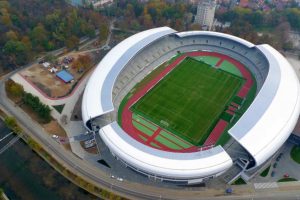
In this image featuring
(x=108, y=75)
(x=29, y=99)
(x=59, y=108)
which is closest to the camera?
(x=108, y=75)

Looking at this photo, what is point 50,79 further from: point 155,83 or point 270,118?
point 270,118

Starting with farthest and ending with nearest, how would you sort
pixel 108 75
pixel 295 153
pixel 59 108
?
pixel 59 108 < pixel 108 75 < pixel 295 153

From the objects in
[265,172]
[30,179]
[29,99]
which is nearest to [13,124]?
[29,99]

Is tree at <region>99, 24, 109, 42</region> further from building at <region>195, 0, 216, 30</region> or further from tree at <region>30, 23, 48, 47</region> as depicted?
building at <region>195, 0, 216, 30</region>

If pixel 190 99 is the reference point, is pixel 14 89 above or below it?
above

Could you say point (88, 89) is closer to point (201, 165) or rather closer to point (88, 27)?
point (201, 165)

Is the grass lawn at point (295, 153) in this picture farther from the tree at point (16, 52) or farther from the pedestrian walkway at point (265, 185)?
the tree at point (16, 52)

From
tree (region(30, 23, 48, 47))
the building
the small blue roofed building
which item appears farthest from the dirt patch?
→ the building
